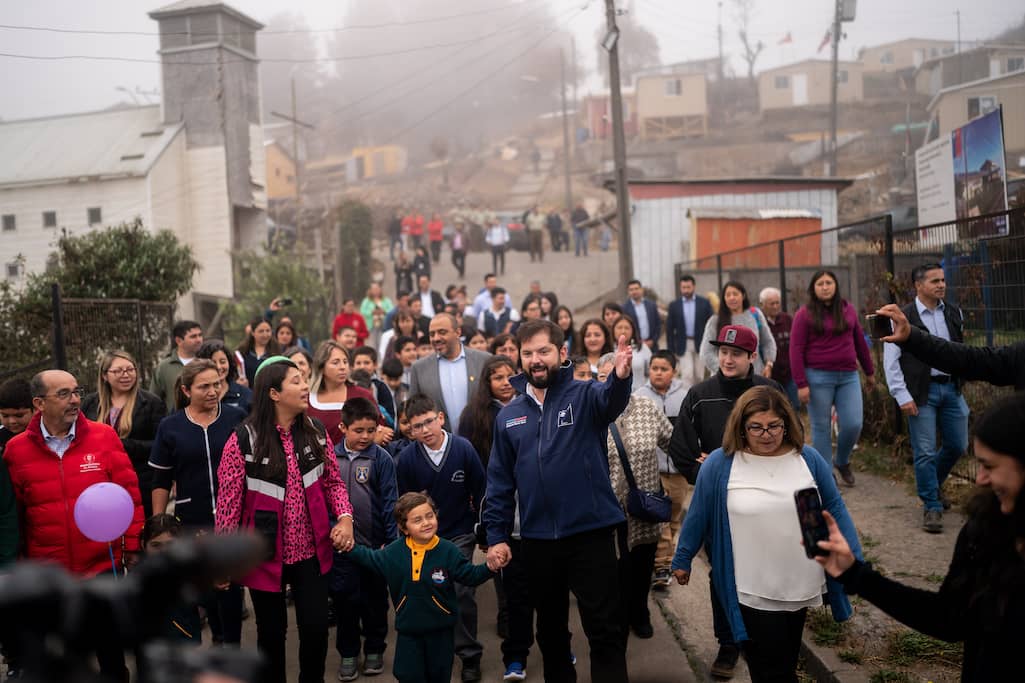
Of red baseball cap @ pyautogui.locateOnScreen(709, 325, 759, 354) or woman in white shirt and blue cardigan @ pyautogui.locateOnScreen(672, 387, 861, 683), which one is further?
red baseball cap @ pyautogui.locateOnScreen(709, 325, 759, 354)

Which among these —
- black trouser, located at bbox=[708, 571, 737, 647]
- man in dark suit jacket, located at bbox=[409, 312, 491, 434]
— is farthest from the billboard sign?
black trouser, located at bbox=[708, 571, 737, 647]

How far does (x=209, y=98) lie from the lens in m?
33.6

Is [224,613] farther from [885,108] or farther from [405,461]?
[885,108]

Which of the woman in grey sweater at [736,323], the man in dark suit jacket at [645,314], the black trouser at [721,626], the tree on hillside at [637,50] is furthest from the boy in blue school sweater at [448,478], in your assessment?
the tree on hillside at [637,50]

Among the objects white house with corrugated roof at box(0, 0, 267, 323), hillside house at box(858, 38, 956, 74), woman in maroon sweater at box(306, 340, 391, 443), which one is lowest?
woman in maroon sweater at box(306, 340, 391, 443)

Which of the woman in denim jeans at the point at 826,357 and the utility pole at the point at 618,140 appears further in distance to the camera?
the utility pole at the point at 618,140

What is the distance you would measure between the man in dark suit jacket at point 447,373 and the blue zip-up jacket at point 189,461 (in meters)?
2.46

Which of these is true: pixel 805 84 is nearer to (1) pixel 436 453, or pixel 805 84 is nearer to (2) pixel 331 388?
(2) pixel 331 388

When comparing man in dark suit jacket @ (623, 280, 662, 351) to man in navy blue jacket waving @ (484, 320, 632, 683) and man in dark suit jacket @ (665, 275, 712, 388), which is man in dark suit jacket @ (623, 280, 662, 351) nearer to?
man in dark suit jacket @ (665, 275, 712, 388)

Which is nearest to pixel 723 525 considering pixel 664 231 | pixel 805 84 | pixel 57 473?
pixel 57 473

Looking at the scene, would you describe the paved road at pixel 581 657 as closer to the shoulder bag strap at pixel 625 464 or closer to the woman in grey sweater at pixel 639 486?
the woman in grey sweater at pixel 639 486

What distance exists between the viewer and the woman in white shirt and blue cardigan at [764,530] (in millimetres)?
4258

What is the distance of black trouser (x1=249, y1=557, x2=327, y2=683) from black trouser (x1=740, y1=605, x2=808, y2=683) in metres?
2.28

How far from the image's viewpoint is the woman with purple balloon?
18.8ft
